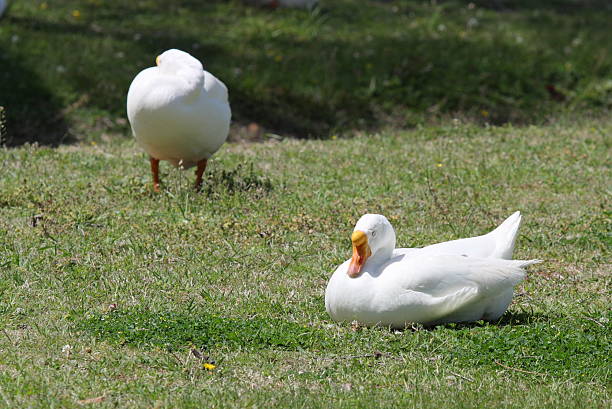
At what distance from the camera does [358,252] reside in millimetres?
4969

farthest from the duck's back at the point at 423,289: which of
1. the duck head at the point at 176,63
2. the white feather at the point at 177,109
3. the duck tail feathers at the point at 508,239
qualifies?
the duck head at the point at 176,63

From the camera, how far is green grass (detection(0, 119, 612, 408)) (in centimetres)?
428

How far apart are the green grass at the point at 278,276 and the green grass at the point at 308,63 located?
2.00 m

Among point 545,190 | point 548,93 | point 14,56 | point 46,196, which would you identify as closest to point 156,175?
point 46,196

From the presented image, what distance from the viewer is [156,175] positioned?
8.10 m

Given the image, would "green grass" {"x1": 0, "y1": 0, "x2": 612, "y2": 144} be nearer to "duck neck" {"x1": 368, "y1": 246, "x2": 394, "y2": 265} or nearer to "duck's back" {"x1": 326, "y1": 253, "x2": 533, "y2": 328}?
"duck neck" {"x1": 368, "y1": 246, "x2": 394, "y2": 265}

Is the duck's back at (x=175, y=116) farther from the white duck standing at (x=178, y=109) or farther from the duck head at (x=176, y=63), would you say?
the duck head at (x=176, y=63)

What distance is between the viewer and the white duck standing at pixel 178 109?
24.3 ft

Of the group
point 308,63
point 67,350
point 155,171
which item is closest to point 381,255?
point 67,350

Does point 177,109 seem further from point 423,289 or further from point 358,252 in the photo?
point 423,289

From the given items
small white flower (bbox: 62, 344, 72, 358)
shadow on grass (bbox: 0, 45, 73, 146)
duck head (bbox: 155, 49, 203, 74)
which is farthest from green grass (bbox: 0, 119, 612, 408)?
shadow on grass (bbox: 0, 45, 73, 146)

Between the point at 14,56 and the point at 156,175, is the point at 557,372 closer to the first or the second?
the point at 156,175

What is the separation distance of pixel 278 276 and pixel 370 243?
4.03ft

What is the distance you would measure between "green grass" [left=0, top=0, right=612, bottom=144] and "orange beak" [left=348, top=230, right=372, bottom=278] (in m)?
7.17
